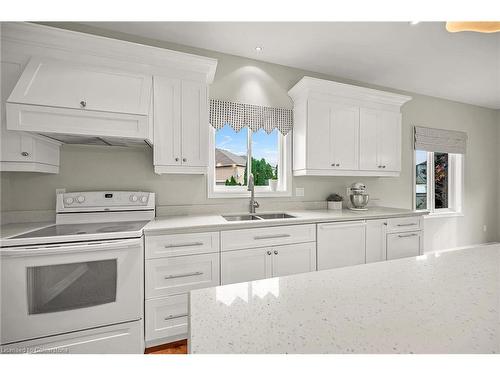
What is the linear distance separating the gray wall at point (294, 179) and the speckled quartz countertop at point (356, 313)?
1.84 meters

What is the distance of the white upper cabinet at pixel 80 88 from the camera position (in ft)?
4.92

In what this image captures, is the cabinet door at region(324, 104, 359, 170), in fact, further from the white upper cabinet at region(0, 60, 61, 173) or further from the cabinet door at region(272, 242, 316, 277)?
the white upper cabinet at region(0, 60, 61, 173)

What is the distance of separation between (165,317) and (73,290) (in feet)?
2.02

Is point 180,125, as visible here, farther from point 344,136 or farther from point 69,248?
point 344,136

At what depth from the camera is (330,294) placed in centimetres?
61

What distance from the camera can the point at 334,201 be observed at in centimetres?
280

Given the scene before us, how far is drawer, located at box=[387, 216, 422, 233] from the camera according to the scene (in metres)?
2.43

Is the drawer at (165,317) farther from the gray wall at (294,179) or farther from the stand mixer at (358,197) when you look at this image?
the stand mixer at (358,197)

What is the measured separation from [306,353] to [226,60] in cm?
269

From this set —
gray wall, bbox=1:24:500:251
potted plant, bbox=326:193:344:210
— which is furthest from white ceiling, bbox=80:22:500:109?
potted plant, bbox=326:193:344:210

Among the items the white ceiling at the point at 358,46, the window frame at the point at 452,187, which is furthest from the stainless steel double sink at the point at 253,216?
the window frame at the point at 452,187

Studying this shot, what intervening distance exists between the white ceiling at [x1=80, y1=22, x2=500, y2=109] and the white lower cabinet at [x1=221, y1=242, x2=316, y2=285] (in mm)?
1945
